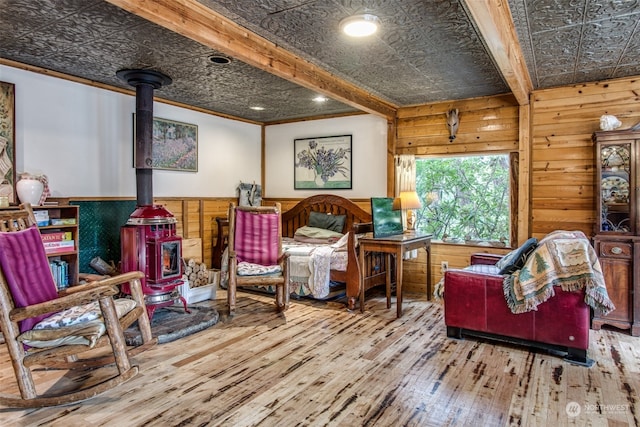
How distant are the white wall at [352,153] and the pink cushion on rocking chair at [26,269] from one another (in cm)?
401

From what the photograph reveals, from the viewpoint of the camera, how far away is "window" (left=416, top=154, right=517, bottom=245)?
16.1ft

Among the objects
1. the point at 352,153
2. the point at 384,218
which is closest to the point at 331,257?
the point at 384,218

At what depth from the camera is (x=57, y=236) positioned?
3.69m

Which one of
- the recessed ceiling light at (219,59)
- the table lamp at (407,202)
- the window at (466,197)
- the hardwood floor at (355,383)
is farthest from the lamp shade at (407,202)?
the recessed ceiling light at (219,59)

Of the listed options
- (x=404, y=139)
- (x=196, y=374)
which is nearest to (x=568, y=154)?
(x=404, y=139)

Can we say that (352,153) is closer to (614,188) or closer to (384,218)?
(384,218)

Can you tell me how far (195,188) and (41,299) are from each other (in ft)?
10.8

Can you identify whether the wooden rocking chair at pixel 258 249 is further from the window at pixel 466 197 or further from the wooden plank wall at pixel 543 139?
the window at pixel 466 197

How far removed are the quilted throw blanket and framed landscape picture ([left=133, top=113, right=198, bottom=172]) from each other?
4.18m

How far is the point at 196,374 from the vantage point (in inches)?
109

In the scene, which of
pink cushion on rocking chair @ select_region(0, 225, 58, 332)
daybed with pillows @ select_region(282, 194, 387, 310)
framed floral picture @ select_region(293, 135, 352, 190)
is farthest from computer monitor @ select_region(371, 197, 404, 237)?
pink cushion on rocking chair @ select_region(0, 225, 58, 332)

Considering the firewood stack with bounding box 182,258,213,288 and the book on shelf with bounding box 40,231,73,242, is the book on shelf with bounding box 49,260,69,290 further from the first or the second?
the firewood stack with bounding box 182,258,213,288

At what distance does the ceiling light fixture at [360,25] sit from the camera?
105 inches

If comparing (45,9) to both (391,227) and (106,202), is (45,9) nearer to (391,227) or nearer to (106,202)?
(106,202)
